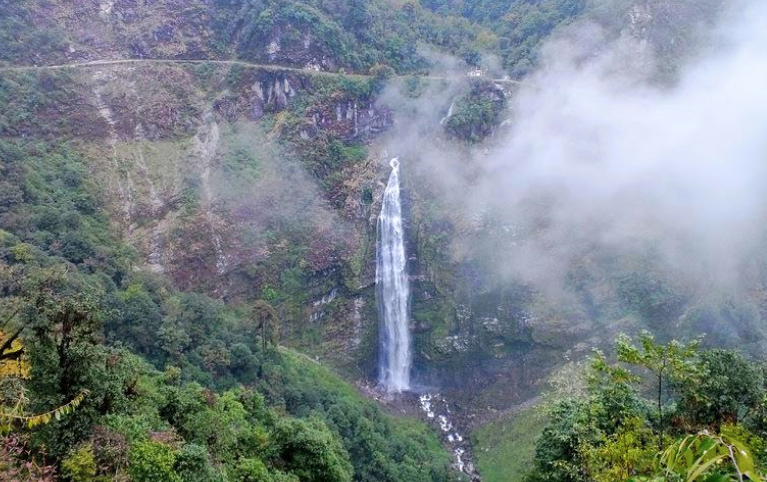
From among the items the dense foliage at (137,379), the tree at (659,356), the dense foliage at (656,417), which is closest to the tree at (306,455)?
the dense foliage at (137,379)

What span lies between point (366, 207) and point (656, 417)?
31395 mm

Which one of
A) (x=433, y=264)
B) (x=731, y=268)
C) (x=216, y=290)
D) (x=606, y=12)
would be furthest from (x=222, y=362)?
(x=606, y=12)

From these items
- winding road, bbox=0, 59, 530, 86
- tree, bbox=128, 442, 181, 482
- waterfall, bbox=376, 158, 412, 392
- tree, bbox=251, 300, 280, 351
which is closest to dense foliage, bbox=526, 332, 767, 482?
tree, bbox=128, 442, 181, 482

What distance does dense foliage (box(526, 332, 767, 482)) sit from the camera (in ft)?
19.5

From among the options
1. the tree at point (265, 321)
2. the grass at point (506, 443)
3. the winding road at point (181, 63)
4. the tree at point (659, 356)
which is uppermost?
the winding road at point (181, 63)

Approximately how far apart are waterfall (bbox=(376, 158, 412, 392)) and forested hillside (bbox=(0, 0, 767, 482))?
601 millimetres

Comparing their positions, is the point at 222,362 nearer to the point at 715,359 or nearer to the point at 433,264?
the point at 433,264

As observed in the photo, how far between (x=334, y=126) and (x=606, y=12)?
30148mm

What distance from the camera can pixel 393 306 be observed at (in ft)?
132

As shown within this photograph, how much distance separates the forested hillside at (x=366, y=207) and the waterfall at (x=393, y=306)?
60cm

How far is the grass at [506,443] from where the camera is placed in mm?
30016

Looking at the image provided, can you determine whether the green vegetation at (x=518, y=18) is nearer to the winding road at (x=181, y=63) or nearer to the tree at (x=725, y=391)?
the winding road at (x=181, y=63)

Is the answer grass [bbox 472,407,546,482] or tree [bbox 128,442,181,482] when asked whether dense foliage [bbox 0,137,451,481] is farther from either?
grass [bbox 472,407,546,482]

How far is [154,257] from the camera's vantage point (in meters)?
34.9
